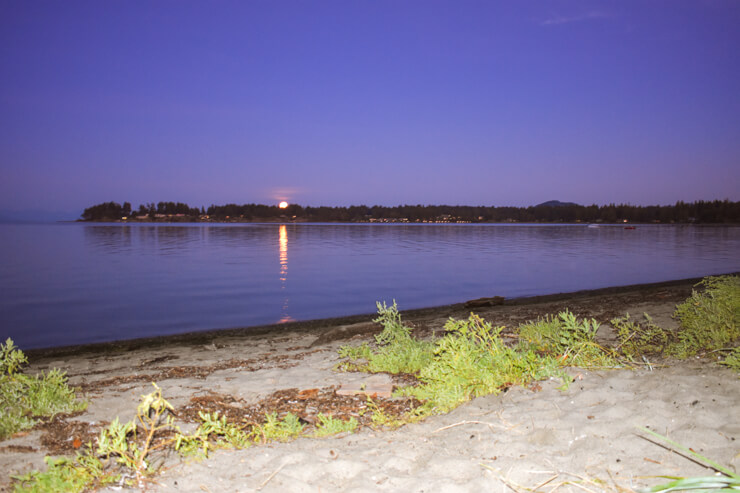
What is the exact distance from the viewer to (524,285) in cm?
2200

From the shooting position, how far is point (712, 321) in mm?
5859

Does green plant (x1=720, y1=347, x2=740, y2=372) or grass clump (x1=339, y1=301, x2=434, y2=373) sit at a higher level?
green plant (x1=720, y1=347, x2=740, y2=372)

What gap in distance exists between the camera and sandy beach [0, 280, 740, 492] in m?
3.10

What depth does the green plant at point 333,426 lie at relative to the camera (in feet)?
13.0

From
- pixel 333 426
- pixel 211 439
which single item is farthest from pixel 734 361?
pixel 211 439

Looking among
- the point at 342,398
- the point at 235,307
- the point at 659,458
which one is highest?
the point at 659,458

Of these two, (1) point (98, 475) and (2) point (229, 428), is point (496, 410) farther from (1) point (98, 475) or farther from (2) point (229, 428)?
(1) point (98, 475)

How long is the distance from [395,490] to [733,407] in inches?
117

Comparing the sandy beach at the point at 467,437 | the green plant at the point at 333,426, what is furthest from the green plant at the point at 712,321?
the green plant at the point at 333,426

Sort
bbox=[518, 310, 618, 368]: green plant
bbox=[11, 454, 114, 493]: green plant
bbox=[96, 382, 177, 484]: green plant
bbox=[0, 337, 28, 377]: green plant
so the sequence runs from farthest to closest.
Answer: bbox=[518, 310, 618, 368]: green plant → bbox=[0, 337, 28, 377]: green plant → bbox=[96, 382, 177, 484]: green plant → bbox=[11, 454, 114, 493]: green plant

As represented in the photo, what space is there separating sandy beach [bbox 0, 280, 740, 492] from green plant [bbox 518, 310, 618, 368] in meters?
0.26

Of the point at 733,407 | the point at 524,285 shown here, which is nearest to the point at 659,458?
the point at 733,407

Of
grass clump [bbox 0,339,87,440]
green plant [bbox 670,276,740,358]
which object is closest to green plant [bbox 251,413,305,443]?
grass clump [bbox 0,339,87,440]

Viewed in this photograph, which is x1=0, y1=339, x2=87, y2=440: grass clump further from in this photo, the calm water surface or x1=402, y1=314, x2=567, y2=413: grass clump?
the calm water surface
